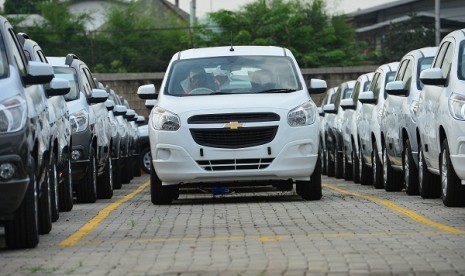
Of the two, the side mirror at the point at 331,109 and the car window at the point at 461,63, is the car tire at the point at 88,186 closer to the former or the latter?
the car window at the point at 461,63

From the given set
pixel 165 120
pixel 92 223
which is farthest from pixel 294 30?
pixel 92 223

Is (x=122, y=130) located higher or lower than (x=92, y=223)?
lower

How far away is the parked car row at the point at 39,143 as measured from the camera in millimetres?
12250

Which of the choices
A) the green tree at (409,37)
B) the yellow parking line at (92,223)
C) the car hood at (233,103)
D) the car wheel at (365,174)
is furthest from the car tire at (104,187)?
the green tree at (409,37)

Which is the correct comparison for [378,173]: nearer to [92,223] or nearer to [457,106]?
[457,106]

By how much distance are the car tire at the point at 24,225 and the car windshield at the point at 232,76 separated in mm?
6618

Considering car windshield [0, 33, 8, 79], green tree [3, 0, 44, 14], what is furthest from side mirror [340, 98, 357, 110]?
green tree [3, 0, 44, 14]

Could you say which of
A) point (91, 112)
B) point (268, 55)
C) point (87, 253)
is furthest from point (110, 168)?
point (87, 253)

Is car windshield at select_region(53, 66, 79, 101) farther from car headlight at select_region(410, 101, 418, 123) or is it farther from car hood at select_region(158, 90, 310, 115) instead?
car headlight at select_region(410, 101, 418, 123)

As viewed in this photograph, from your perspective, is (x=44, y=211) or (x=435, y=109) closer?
(x=44, y=211)

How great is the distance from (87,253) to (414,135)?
8.66m

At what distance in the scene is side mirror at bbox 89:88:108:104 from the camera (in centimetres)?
2114

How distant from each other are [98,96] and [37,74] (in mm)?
7720

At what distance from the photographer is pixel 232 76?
19.5 m
